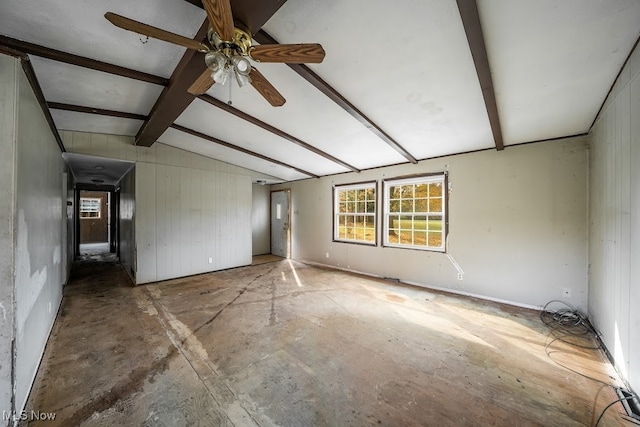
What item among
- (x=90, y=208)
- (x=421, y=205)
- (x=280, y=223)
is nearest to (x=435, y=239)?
(x=421, y=205)

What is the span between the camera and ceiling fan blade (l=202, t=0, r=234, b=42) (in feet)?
3.86

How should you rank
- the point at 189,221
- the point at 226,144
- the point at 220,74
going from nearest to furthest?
the point at 220,74 → the point at 226,144 → the point at 189,221

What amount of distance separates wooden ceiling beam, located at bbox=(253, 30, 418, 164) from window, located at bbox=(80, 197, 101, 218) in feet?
41.1

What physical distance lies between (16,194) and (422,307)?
4272 mm

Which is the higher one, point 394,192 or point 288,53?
point 288,53

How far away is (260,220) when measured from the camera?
748cm

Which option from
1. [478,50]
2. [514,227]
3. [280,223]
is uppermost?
[478,50]

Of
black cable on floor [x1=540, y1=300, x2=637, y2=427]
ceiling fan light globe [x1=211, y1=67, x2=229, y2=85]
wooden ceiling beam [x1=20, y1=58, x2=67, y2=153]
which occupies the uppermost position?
wooden ceiling beam [x1=20, y1=58, x2=67, y2=153]

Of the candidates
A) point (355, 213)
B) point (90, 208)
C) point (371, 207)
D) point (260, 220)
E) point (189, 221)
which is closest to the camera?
point (189, 221)

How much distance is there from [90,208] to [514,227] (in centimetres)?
1459

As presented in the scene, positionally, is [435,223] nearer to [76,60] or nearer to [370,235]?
[370,235]

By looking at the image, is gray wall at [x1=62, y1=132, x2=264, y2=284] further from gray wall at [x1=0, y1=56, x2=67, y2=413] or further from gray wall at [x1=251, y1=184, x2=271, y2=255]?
gray wall at [x1=0, y1=56, x2=67, y2=413]

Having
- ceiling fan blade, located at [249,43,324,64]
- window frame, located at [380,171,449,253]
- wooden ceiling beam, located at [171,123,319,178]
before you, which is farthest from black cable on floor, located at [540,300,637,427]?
wooden ceiling beam, located at [171,123,319,178]

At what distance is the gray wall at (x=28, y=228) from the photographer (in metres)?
1.58
